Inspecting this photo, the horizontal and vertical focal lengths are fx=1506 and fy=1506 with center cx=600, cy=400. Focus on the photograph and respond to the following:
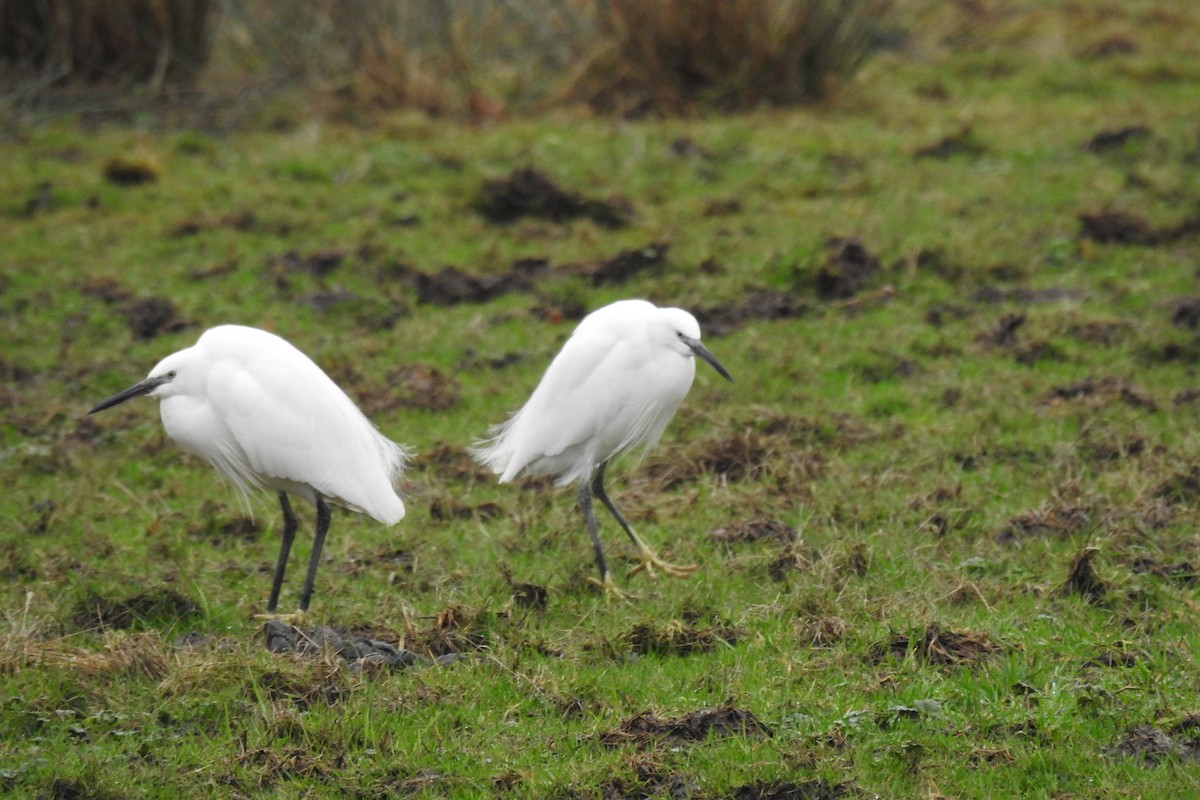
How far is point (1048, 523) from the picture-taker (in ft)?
18.7

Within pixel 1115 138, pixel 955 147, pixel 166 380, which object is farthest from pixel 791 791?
pixel 1115 138

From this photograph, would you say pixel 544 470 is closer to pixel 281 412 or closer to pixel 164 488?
pixel 281 412

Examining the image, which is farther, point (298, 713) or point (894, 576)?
point (894, 576)

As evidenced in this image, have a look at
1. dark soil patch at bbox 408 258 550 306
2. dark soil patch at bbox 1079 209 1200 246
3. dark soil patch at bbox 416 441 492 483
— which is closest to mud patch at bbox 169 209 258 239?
dark soil patch at bbox 408 258 550 306

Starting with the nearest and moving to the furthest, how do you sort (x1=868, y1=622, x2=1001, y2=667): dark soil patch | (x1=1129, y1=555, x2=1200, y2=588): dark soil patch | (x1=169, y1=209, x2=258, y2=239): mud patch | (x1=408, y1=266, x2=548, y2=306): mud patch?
(x1=868, y1=622, x2=1001, y2=667): dark soil patch < (x1=1129, y1=555, x2=1200, y2=588): dark soil patch < (x1=408, y1=266, x2=548, y2=306): mud patch < (x1=169, y1=209, x2=258, y2=239): mud patch

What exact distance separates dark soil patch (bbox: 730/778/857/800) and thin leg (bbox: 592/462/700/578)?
1666 mm

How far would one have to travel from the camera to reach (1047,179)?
1012 centimetres

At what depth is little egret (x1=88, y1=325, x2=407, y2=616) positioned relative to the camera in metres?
5.25

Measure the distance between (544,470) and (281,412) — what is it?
3.95 feet

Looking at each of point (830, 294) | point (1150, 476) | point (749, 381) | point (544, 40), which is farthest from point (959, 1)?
point (1150, 476)

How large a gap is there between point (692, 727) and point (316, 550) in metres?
1.74

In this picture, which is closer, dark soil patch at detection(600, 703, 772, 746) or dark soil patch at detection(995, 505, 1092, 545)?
dark soil patch at detection(600, 703, 772, 746)

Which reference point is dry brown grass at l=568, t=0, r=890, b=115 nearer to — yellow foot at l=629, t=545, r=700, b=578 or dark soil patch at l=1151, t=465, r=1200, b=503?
dark soil patch at l=1151, t=465, r=1200, b=503

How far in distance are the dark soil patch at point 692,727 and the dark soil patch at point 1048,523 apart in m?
1.83
